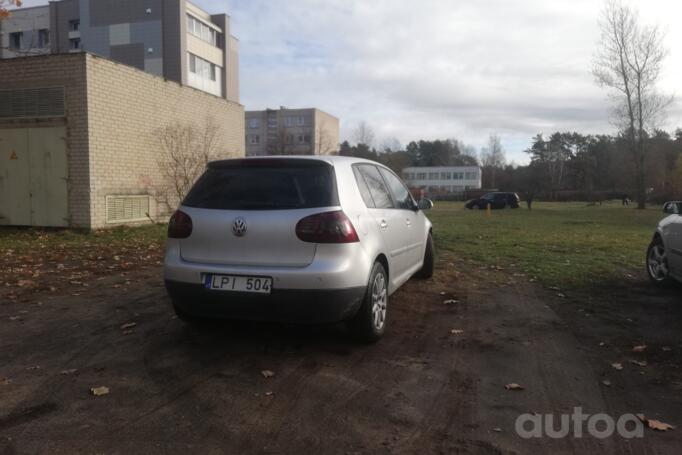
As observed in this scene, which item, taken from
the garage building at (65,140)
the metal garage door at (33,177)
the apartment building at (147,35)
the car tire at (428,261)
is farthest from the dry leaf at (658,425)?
the apartment building at (147,35)

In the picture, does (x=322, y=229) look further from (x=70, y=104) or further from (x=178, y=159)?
(x=178, y=159)

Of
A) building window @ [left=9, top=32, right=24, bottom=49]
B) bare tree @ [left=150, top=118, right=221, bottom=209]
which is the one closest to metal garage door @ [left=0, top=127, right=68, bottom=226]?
bare tree @ [left=150, top=118, right=221, bottom=209]

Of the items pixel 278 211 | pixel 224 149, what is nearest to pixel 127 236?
pixel 224 149

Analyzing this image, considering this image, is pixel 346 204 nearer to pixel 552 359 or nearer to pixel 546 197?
pixel 552 359

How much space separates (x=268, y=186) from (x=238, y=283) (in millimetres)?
830

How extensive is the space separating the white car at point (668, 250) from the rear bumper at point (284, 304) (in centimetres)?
466

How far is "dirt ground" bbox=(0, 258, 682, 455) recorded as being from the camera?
2943 millimetres

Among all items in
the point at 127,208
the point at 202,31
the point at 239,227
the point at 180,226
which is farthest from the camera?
the point at 202,31

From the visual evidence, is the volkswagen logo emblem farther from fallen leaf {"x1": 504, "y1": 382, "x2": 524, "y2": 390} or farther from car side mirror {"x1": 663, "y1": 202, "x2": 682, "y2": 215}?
car side mirror {"x1": 663, "y1": 202, "x2": 682, "y2": 215}

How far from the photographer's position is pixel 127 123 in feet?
48.1

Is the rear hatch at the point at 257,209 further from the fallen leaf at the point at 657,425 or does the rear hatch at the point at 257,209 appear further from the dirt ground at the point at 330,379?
the fallen leaf at the point at 657,425

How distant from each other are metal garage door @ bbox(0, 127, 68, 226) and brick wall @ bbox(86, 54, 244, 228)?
84 centimetres

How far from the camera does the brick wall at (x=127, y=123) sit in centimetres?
1352

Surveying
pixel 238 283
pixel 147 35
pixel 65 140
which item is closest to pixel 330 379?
pixel 238 283
